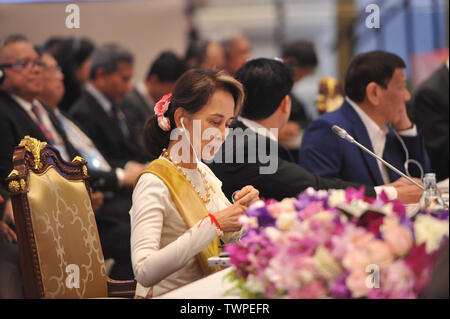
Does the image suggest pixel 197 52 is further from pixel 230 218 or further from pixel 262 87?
pixel 230 218

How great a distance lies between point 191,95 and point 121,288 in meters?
0.69

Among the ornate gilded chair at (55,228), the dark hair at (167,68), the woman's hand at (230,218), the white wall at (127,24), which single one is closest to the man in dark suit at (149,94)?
the dark hair at (167,68)

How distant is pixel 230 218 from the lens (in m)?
1.74

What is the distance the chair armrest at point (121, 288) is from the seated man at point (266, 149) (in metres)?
0.46

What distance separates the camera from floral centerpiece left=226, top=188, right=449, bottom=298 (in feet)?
3.84

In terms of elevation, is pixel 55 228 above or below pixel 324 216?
below

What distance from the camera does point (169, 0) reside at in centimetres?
824

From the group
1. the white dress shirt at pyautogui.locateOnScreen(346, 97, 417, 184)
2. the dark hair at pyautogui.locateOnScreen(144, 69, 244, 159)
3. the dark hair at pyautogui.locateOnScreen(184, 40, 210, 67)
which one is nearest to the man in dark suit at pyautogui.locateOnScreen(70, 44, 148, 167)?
the dark hair at pyautogui.locateOnScreen(184, 40, 210, 67)

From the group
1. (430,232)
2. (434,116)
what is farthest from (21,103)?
(434,116)

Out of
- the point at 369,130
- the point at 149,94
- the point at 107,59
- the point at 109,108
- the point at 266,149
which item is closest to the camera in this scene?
the point at 266,149

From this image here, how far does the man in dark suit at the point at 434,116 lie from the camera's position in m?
3.80

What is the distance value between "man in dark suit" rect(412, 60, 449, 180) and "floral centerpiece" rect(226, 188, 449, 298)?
8.53ft

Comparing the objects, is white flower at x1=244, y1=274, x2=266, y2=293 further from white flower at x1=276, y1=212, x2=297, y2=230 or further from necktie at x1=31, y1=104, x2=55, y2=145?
necktie at x1=31, y1=104, x2=55, y2=145

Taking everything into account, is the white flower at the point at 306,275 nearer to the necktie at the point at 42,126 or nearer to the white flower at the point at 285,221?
the white flower at the point at 285,221
